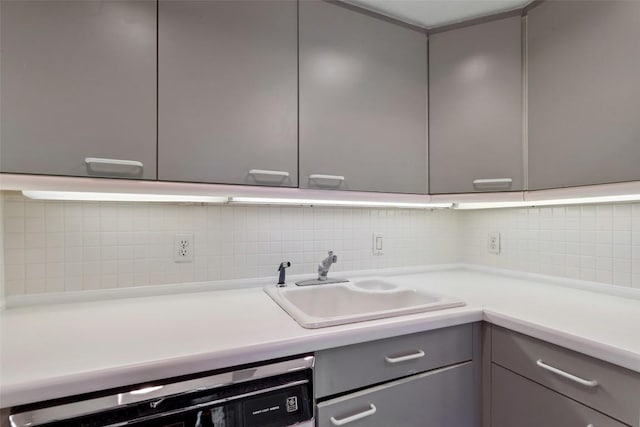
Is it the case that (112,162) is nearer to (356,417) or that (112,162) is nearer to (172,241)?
(172,241)

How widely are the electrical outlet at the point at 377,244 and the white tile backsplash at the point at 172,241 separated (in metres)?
0.03

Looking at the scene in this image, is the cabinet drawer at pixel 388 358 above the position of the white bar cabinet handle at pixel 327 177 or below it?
below

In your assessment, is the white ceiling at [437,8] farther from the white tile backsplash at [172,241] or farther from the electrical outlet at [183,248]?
the electrical outlet at [183,248]

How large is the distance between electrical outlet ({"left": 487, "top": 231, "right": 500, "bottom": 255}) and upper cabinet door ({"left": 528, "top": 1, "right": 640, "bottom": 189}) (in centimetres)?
53

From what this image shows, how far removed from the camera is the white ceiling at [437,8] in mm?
1232

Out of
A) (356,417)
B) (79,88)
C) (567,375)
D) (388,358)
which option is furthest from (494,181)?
(79,88)

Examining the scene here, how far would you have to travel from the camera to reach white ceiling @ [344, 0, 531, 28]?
123 centimetres

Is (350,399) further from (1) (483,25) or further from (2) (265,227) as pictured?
(1) (483,25)

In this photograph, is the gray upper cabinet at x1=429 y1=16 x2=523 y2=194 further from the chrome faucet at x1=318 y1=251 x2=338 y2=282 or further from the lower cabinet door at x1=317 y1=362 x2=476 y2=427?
the lower cabinet door at x1=317 y1=362 x2=476 y2=427

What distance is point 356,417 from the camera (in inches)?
33.6

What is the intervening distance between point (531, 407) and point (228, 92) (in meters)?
1.38

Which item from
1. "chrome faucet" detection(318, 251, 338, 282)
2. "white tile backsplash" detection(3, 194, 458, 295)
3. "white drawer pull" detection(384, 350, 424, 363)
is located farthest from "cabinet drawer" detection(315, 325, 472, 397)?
"white tile backsplash" detection(3, 194, 458, 295)

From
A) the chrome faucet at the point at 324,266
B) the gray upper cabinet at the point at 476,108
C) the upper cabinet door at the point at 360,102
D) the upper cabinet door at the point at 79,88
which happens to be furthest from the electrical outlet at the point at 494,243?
the upper cabinet door at the point at 79,88

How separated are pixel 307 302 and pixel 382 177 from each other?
2.08 feet
